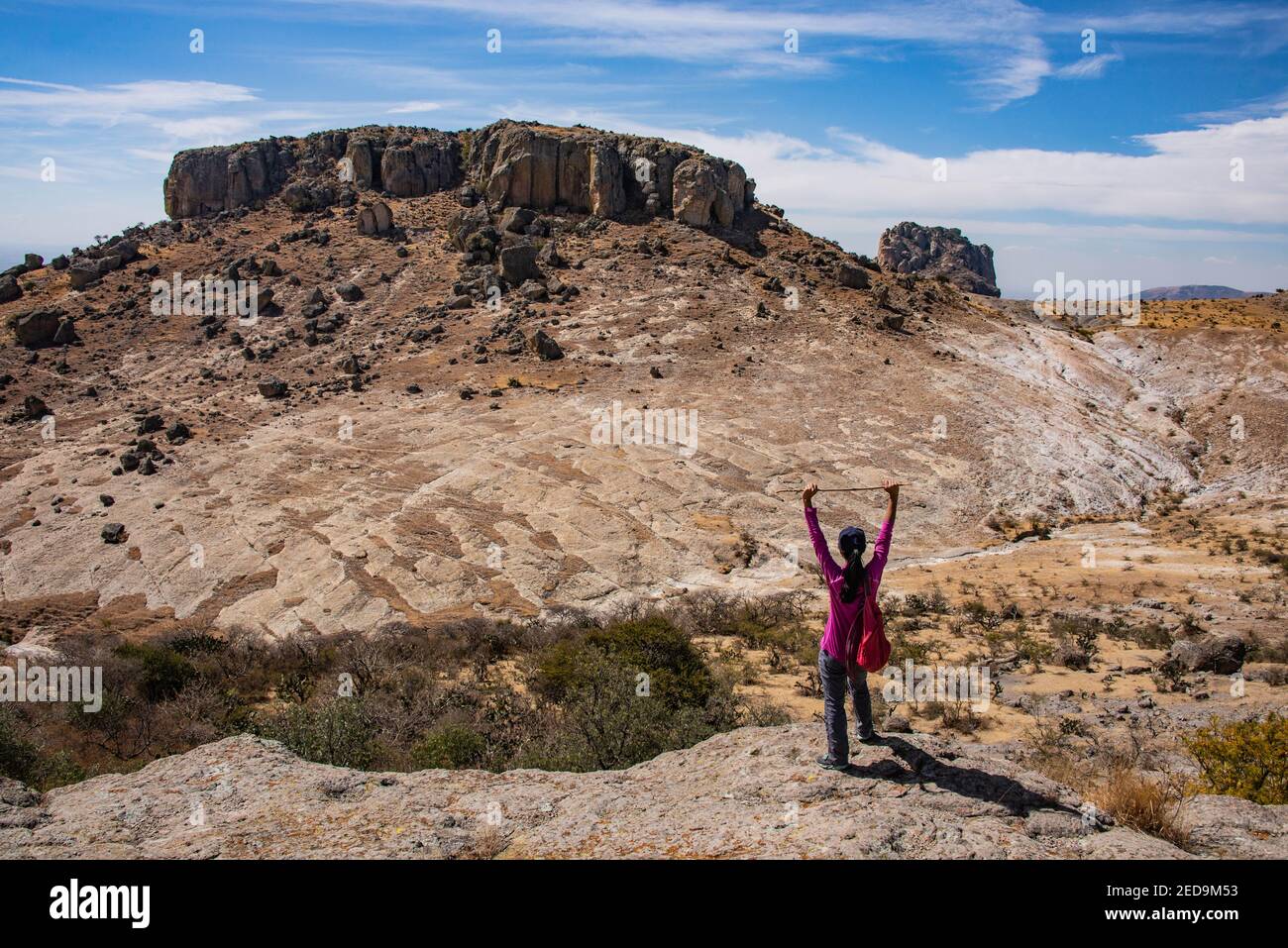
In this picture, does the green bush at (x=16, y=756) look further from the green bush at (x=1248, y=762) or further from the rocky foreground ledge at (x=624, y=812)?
the green bush at (x=1248, y=762)

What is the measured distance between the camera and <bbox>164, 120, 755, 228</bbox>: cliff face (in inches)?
1811

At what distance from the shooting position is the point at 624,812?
5352 mm

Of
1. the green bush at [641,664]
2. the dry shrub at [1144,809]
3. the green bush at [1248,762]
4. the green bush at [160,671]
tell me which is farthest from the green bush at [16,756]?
the green bush at [1248,762]

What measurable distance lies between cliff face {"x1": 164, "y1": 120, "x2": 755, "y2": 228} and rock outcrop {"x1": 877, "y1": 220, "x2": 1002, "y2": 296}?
62.7 metres

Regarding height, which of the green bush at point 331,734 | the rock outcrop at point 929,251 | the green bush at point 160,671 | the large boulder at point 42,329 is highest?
the rock outcrop at point 929,251

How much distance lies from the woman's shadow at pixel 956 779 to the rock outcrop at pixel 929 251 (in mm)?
104159

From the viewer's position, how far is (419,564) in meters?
20.1

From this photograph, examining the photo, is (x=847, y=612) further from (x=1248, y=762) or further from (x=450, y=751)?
(x=450, y=751)

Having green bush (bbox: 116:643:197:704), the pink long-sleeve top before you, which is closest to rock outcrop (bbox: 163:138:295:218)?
green bush (bbox: 116:643:197:704)

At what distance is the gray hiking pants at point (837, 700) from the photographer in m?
5.45

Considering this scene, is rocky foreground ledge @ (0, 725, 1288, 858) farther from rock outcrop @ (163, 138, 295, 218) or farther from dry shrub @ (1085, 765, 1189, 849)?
rock outcrop @ (163, 138, 295, 218)
